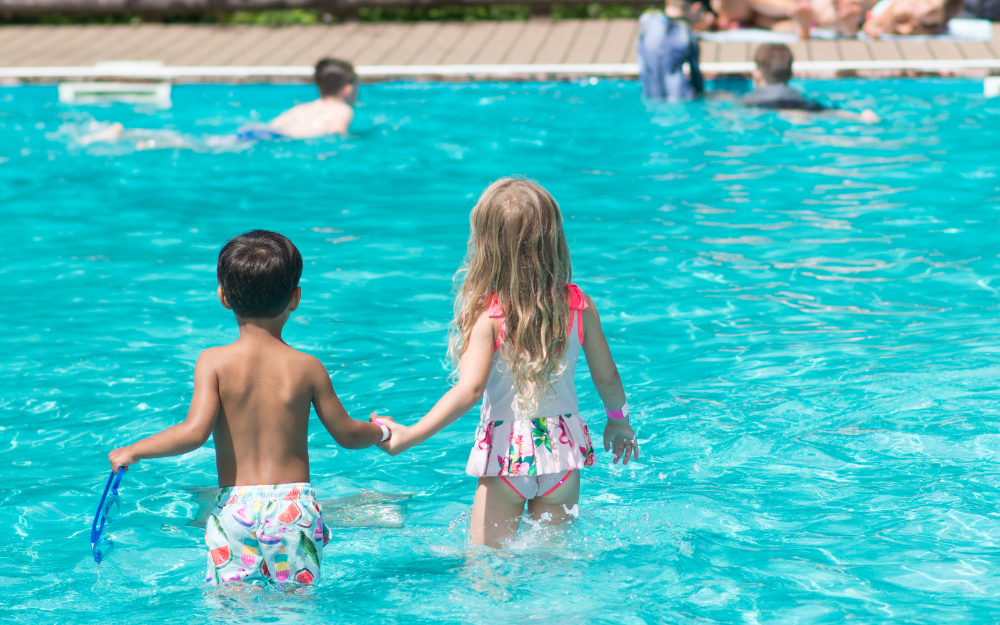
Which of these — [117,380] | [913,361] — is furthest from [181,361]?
[913,361]

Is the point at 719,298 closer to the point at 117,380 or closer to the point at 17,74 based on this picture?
the point at 117,380

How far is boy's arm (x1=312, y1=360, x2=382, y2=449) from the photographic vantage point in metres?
3.10

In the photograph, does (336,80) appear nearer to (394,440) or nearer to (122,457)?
(394,440)

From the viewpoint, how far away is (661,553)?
12.3 ft

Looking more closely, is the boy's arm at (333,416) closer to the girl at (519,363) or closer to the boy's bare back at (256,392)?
the boy's bare back at (256,392)

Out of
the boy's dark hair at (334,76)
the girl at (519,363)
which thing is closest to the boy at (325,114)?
the boy's dark hair at (334,76)

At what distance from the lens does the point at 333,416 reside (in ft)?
10.2

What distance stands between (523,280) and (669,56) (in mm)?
8380

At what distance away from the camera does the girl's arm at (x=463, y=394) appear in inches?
128

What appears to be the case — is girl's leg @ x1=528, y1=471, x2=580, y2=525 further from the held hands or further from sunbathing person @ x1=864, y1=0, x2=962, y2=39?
sunbathing person @ x1=864, y1=0, x2=962, y2=39

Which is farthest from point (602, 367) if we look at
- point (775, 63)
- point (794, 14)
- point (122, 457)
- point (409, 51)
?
point (794, 14)

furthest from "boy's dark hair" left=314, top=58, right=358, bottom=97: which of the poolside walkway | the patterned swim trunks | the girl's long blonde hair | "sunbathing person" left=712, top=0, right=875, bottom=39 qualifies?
the patterned swim trunks

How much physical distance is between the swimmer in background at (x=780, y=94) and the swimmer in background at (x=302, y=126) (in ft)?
12.9

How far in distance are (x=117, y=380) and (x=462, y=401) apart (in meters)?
2.77
